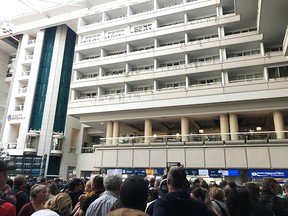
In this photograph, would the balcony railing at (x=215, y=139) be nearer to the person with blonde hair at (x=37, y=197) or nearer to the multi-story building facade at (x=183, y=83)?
the multi-story building facade at (x=183, y=83)

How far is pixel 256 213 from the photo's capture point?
164 inches

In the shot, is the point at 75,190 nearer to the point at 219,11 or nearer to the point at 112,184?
the point at 112,184

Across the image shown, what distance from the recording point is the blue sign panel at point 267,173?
1896cm

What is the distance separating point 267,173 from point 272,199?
17357 millimetres

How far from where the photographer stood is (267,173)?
19391 millimetres

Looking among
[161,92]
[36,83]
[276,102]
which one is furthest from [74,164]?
[276,102]

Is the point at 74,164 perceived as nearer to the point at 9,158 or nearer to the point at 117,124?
the point at 9,158

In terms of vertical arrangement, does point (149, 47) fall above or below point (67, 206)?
above

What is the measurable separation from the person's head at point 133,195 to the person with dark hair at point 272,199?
294cm

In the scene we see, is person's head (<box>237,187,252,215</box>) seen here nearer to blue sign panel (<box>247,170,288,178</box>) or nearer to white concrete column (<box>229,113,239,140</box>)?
blue sign panel (<box>247,170,288,178</box>)

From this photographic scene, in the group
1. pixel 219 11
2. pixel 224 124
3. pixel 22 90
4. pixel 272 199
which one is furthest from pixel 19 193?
pixel 22 90

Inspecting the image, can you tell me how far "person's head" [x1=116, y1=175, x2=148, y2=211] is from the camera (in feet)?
7.66

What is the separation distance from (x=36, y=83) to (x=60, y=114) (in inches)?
219

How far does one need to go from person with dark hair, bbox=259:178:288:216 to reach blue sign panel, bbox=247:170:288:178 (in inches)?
673
